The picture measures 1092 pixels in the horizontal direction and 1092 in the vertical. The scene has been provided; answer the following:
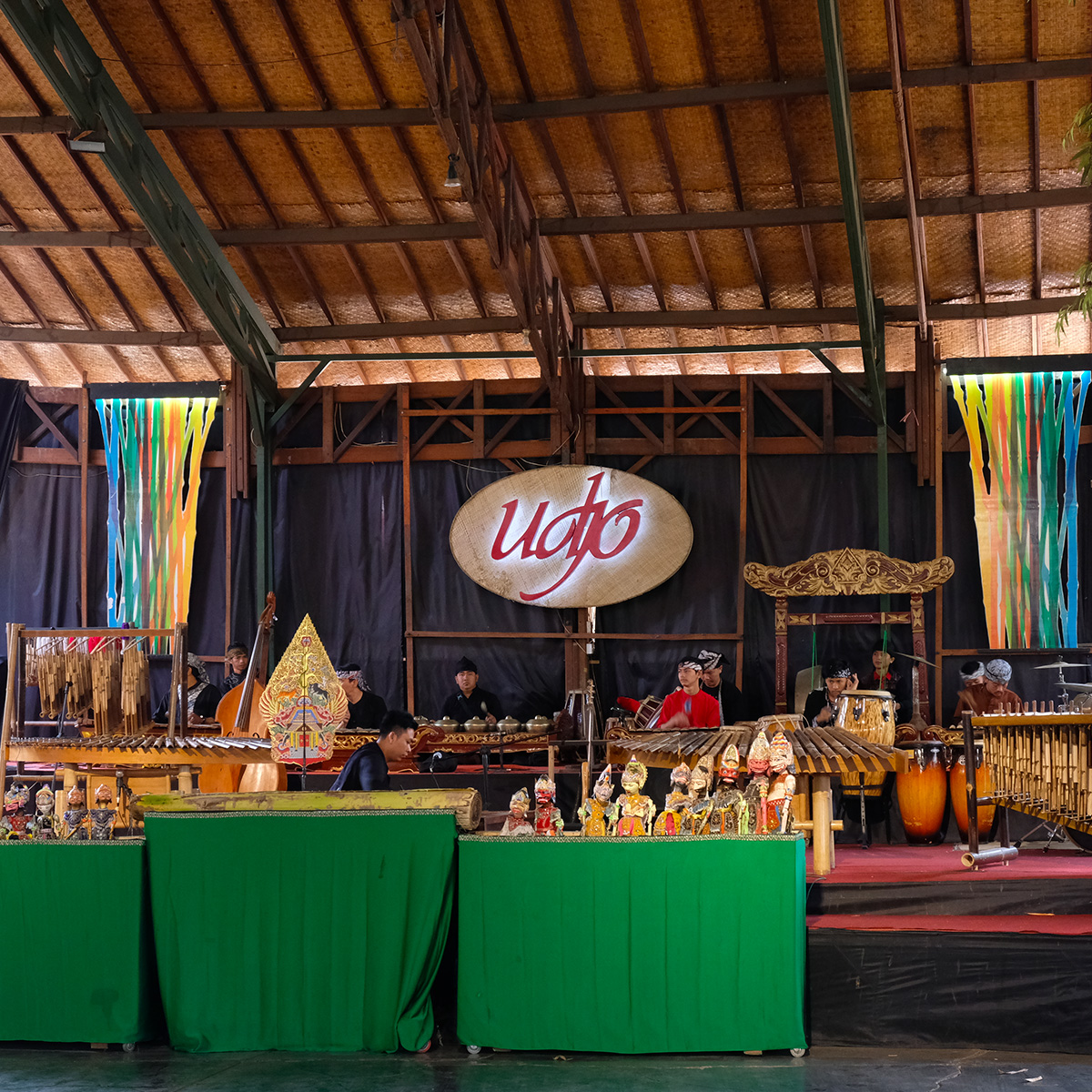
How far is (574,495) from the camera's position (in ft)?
39.1

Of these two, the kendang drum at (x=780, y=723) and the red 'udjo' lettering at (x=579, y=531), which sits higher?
the red 'udjo' lettering at (x=579, y=531)

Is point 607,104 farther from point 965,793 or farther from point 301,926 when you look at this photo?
point 301,926

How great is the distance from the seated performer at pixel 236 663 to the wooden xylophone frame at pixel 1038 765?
21.6 feet

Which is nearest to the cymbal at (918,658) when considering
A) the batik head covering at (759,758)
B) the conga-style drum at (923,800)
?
the conga-style drum at (923,800)

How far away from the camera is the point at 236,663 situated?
1152cm

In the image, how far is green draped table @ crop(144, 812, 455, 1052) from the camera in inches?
217

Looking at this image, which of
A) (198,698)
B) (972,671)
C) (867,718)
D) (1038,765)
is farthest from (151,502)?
(1038,765)

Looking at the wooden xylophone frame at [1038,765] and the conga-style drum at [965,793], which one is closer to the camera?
the wooden xylophone frame at [1038,765]

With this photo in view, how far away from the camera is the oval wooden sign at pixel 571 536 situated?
11.8 metres

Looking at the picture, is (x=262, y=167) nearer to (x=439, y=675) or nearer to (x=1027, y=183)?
(x=439, y=675)

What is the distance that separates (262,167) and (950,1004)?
8.79 m

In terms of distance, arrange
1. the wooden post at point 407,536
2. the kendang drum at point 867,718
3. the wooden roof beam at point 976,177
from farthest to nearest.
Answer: the wooden post at point 407,536, the wooden roof beam at point 976,177, the kendang drum at point 867,718

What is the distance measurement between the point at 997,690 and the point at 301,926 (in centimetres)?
579

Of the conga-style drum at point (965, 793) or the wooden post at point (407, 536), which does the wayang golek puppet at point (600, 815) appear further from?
the wooden post at point (407, 536)
